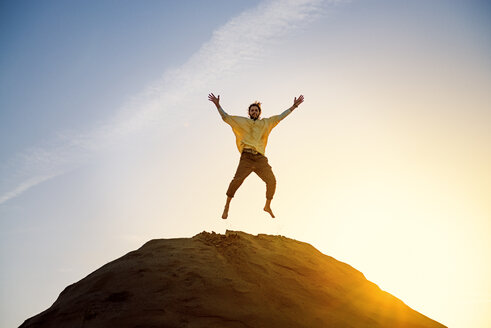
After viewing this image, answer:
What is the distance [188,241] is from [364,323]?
2.82 metres

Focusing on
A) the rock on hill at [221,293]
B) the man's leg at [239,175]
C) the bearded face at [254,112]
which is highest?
the bearded face at [254,112]

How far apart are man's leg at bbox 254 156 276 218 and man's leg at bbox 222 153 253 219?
0.19 meters

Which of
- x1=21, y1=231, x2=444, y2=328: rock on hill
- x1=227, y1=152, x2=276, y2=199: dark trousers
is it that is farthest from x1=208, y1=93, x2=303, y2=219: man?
x1=21, y1=231, x2=444, y2=328: rock on hill

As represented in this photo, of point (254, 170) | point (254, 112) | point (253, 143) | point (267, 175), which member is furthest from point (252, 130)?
point (267, 175)

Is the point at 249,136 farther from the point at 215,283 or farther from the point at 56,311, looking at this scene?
the point at 56,311

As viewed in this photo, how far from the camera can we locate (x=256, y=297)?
186 inches

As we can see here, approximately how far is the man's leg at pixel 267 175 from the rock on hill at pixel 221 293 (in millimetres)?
1420

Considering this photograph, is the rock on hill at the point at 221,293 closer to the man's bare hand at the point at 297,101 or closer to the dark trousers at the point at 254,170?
the dark trousers at the point at 254,170

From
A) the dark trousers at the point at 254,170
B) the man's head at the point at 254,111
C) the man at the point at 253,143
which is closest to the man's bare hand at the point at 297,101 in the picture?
the man at the point at 253,143

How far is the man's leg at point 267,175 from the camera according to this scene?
7.53 meters

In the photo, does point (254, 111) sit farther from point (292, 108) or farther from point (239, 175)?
point (239, 175)

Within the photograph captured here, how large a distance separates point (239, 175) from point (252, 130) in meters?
0.95

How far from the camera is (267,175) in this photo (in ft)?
24.7

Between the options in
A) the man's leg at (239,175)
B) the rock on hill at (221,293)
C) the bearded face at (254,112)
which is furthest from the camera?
the bearded face at (254,112)
